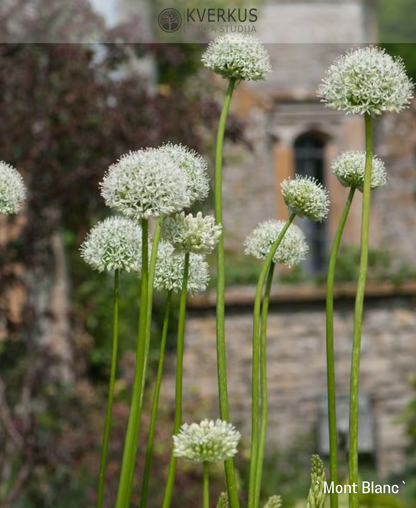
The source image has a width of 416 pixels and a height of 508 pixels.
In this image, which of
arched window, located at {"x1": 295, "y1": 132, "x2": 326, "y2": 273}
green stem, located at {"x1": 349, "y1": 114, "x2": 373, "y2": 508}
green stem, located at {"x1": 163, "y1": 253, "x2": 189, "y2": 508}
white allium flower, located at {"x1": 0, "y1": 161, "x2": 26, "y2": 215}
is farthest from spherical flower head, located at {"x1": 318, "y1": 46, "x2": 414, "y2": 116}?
arched window, located at {"x1": 295, "y1": 132, "x2": 326, "y2": 273}

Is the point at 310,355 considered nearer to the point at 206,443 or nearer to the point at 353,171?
the point at 353,171

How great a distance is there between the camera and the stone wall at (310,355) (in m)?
7.99

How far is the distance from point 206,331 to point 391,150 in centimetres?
404

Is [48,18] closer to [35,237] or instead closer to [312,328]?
[35,237]

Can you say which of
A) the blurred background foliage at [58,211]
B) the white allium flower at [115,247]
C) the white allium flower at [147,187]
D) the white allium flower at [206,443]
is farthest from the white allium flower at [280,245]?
the blurred background foliage at [58,211]

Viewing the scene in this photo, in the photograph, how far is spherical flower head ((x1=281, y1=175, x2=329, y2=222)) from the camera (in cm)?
131

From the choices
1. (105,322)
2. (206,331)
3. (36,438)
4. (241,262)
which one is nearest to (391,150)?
(241,262)

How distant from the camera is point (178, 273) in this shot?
130cm

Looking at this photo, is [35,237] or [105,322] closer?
[35,237]

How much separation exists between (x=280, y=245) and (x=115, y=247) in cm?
26

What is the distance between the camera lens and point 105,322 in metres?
7.25

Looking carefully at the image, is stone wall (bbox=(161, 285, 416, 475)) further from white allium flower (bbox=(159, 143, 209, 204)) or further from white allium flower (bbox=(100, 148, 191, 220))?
white allium flower (bbox=(100, 148, 191, 220))

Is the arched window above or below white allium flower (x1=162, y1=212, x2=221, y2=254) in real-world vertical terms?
above

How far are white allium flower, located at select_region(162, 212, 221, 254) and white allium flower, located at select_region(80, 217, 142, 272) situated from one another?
15 cm
